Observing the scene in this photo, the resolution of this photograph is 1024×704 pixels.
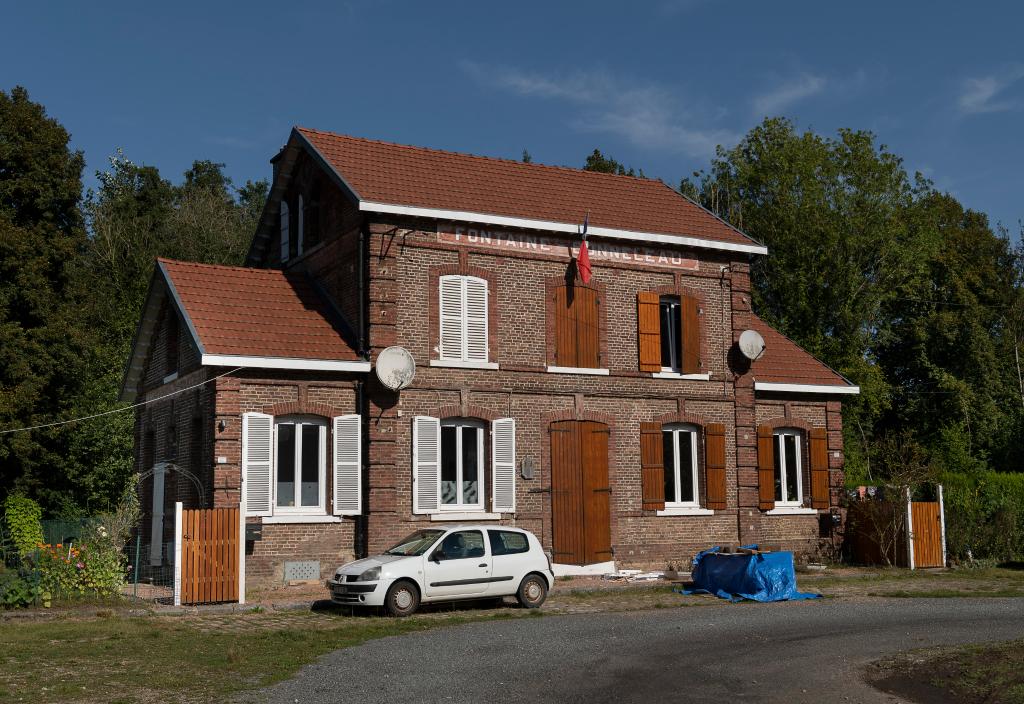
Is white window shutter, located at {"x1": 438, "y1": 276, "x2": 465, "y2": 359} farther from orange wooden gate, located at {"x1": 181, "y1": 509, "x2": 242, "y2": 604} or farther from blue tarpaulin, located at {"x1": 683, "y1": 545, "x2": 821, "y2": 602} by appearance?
blue tarpaulin, located at {"x1": 683, "y1": 545, "x2": 821, "y2": 602}

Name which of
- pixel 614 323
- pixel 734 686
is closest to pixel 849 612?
pixel 734 686

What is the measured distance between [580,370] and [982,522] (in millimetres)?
11215

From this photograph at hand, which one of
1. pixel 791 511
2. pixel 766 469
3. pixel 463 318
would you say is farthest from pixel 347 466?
pixel 791 511

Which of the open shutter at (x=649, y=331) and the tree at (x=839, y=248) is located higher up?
the tree at (x=839, y=248)

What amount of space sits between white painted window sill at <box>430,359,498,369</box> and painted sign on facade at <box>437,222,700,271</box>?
96.5 inches

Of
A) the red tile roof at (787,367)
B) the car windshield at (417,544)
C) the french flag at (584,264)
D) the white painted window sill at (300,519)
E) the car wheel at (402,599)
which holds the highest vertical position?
the french flag at (584,264)

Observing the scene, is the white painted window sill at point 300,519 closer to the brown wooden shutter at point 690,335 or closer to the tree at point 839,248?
the brown wooden shutter at point 690,335

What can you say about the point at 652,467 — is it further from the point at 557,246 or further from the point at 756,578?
the point at 557,246

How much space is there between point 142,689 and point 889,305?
42713 millimetres

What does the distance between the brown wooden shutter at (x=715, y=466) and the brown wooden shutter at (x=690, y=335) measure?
→ 1432mm

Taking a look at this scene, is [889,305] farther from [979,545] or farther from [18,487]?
[18,487]

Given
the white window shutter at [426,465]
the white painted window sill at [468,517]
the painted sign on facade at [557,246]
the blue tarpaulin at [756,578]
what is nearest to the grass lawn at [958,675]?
the blue tarpaulin at [756,578]

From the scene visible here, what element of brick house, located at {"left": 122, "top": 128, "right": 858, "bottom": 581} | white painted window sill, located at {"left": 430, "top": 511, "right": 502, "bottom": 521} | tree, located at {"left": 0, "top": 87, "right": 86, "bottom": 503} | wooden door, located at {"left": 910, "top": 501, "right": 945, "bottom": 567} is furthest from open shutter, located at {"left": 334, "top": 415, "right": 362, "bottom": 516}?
tree, located at {"left": 0, "top": 87, "right": 86, "bottom": 503}

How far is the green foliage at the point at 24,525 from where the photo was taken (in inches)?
822
